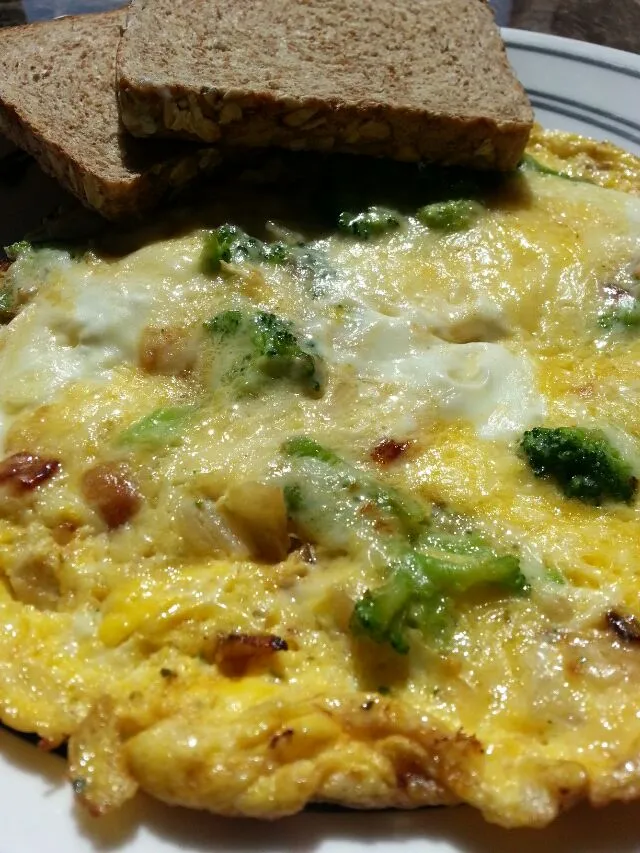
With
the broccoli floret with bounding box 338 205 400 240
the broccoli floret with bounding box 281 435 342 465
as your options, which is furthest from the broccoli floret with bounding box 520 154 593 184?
the broccoli floret with bounding box 281 435 342 465

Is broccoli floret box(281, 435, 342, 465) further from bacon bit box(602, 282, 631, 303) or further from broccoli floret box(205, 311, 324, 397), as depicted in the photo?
bacon bit box(602, 282, 631, 303)

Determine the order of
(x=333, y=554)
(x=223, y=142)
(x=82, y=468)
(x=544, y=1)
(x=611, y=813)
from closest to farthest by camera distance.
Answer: (x=611, y=813)
(x=333, y=554)
(x=82, y=468)
(x=223, y=142)
(x=544, y=1)

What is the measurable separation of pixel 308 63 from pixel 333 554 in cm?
203

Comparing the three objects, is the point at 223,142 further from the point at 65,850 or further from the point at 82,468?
the point at 65,850

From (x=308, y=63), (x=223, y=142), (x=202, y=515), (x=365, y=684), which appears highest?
(x=308, y=63)

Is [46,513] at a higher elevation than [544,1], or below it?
below

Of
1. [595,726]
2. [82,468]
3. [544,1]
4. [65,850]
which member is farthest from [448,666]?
[544,1]

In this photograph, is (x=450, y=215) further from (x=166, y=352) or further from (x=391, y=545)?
(x=391, y=545)

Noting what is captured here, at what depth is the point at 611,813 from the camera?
183cm

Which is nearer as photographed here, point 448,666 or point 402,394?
point 448,666

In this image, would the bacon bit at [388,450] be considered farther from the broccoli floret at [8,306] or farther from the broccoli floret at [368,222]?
the broccoli floret at [8,306]

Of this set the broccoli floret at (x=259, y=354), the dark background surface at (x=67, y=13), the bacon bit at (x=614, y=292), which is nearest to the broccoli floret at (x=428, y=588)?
the broccoli floret at (x=259, y=354)

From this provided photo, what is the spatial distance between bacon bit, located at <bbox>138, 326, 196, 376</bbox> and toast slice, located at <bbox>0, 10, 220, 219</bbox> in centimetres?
69

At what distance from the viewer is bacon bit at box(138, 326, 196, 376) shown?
2463mm
